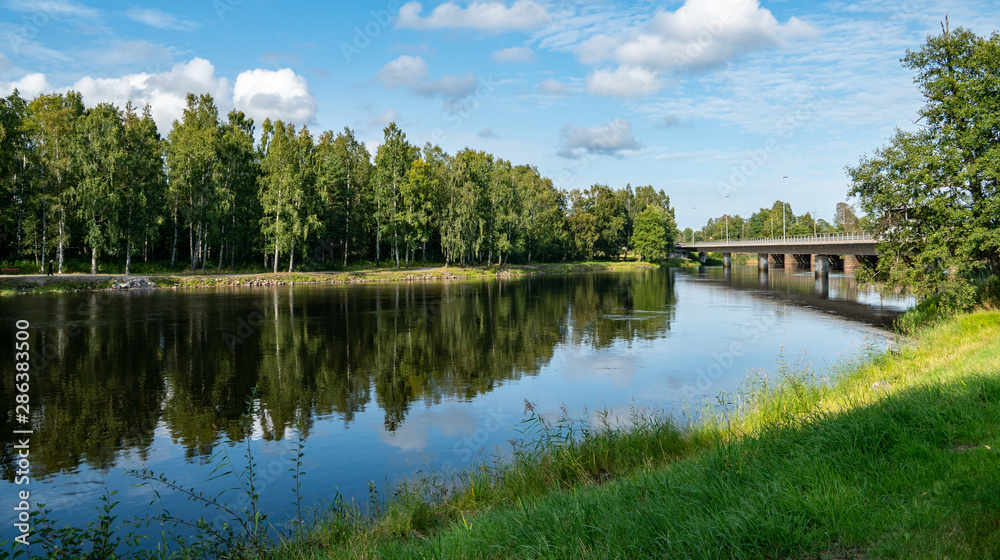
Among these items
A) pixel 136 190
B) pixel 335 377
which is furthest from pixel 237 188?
pixel 335 377

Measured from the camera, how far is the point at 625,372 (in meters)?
20.7

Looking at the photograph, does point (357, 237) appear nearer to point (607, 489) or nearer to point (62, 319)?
point (62, 319)

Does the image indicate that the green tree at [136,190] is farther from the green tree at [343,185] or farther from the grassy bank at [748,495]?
the grassy bank at [748,495]

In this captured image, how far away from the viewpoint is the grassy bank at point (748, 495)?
5.56m

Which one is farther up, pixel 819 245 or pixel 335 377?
pixel 819 245

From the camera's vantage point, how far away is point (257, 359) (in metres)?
23.0

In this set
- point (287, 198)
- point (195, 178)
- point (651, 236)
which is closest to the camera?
point (195, 178)

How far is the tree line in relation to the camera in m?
54.7

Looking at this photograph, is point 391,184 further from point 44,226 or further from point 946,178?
point 946,178

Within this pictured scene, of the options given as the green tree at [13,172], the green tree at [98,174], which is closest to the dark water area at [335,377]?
the green tree at [98,174]

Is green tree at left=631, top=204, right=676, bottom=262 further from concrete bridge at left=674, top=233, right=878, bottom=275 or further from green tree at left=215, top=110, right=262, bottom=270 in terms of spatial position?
green tree at left=215, top=110, right=262, bottom=270

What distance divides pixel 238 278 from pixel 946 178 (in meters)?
62.1

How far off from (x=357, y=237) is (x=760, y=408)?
77.7 metres

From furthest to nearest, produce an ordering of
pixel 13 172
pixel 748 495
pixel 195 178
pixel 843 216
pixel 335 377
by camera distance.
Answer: pixel 843 216 < pixel 195 178 < pixel 13 172 < pixel 335 377 < pixel 748 495
